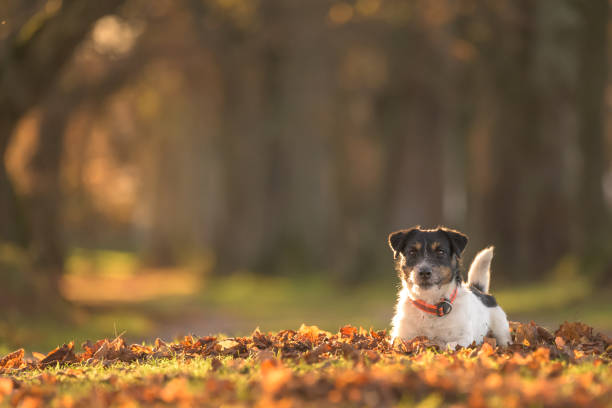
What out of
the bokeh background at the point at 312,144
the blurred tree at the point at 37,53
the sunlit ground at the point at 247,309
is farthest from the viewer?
the bokeh background at the point at 312,144

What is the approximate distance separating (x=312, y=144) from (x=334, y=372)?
83.3 feet

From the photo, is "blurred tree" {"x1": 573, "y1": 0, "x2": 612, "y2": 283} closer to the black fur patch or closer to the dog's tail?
the dog's tail

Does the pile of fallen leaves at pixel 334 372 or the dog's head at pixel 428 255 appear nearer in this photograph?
the pile of fallen leaves at pixel 334 372

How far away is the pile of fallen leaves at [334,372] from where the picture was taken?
17.1ft

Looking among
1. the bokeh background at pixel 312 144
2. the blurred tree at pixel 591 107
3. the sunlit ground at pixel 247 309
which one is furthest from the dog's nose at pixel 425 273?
the blurred tree at pixel 591 107

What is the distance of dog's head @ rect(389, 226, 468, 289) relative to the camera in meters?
7.56

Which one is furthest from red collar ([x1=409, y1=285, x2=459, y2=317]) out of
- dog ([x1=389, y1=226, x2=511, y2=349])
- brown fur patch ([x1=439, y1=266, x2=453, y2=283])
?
brown fur patch ([x1=439, y1=266, x2=453, y2=283])

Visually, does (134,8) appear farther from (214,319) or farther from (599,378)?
(599,378)

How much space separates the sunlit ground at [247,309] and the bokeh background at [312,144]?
0.32 feet

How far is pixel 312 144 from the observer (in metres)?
31.2

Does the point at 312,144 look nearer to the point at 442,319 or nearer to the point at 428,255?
the point at 428,255

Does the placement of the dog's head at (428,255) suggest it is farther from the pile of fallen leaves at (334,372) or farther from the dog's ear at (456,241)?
the pile of fallen leaves at (334,372)

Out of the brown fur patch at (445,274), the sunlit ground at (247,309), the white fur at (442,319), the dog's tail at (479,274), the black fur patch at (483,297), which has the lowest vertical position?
the white fur at (442,319)

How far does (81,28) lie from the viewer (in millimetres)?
15797
